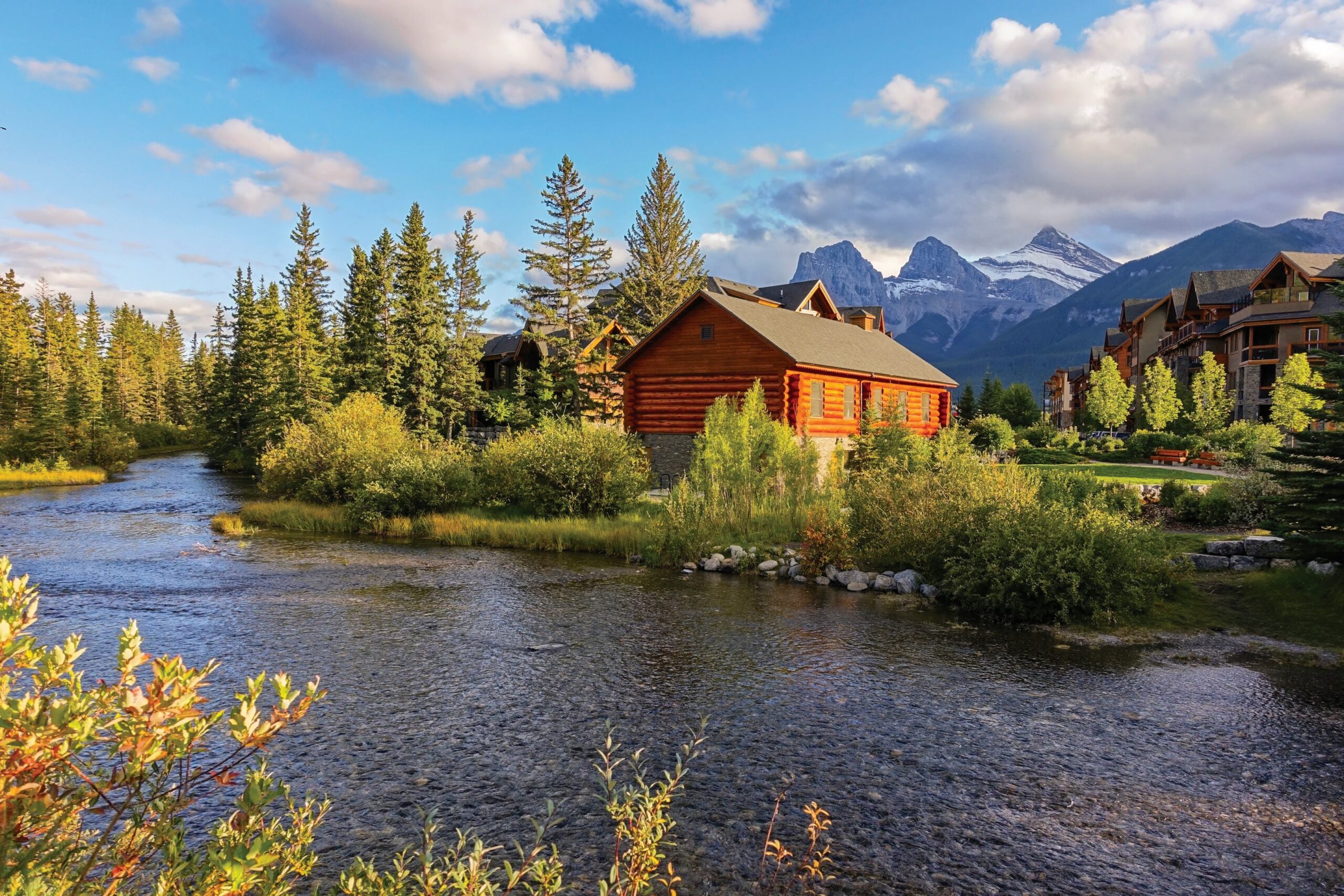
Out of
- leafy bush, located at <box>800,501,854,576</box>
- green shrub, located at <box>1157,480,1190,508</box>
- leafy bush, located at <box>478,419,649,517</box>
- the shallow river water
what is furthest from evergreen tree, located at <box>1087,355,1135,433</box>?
the shallow river water

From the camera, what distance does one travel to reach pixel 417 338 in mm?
44094

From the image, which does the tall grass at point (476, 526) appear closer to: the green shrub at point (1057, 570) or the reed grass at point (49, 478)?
the green shrub at point (1057, 570)

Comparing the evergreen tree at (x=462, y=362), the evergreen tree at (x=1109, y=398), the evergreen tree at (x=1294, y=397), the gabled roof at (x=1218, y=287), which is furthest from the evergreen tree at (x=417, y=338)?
the gabled roof at (x=1218, y=287)

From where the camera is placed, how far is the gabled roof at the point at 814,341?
29453 mm

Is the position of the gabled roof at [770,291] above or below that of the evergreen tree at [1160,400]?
above

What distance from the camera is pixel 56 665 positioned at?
2.79 metres

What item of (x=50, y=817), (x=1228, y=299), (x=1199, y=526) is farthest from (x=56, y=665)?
(x=1228, y=299)

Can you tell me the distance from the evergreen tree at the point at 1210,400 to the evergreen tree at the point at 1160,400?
1.11 meters

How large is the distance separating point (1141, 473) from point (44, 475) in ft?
193

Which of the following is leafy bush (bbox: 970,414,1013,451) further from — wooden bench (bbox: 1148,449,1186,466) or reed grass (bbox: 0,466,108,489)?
reed grass (bbox: 0,466,108,489)

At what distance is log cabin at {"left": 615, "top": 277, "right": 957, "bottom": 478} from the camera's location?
95.3ft

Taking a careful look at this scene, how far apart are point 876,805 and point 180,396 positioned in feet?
344

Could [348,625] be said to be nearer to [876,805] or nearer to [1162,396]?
[876,805]

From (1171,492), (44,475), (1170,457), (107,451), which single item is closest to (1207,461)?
(1170,457)
